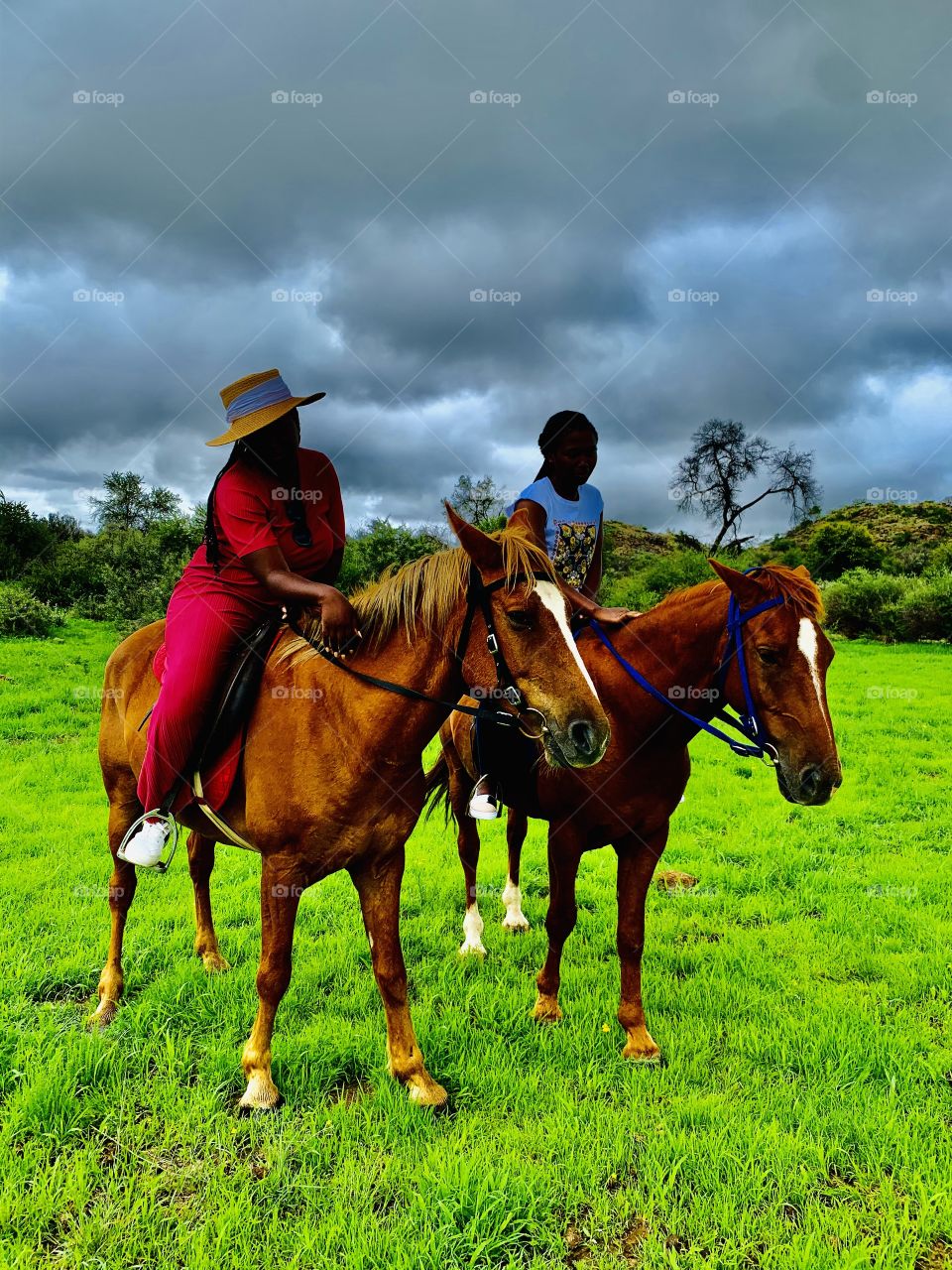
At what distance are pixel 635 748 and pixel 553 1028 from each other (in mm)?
1847

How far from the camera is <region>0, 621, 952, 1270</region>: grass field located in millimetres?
2832

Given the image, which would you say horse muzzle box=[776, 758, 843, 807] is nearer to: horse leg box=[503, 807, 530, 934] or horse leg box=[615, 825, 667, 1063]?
horse leg box=[615, 825, 667, 1063]

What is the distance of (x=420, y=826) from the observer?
905 cm

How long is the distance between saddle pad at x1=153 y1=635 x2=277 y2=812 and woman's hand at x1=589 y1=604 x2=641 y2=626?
2239 millimetres

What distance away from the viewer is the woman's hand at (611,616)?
14.3 ft

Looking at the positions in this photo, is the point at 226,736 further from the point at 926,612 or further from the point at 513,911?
the point at 926,612

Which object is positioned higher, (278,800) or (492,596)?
(492,596)

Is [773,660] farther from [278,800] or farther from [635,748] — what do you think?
[278,800]

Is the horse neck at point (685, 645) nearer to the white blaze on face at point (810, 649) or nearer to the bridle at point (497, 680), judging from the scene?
the white blaze on face at point (810, 649)

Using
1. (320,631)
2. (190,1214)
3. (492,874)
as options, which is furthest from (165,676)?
(492,874)

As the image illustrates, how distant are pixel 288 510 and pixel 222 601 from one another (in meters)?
0.64

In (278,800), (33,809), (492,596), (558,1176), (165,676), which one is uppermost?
(492,596)

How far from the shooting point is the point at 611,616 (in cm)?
439

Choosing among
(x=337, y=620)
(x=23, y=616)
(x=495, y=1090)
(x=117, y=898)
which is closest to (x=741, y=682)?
(x=337, y=620)
